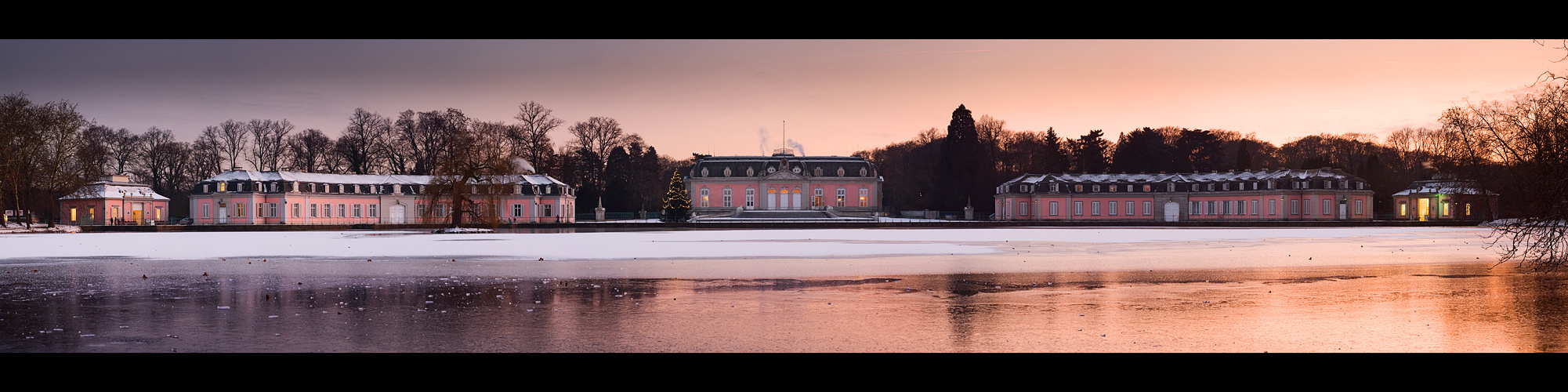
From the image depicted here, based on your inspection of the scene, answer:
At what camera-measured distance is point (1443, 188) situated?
185ft

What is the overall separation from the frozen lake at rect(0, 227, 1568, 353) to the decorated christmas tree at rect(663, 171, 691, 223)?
39.8 meters

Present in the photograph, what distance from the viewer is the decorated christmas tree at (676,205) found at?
2378 inches

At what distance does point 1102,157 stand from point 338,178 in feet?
201

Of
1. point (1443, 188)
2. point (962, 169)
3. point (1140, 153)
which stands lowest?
point (1443, 188)

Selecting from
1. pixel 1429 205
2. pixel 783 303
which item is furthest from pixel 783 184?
pixel 783 303

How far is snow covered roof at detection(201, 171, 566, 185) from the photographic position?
66.2 m

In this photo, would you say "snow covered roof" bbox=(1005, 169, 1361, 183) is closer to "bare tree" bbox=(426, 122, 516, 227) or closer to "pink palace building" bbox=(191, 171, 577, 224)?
"pink palace building" bbox=(191, 171, 577, 224)

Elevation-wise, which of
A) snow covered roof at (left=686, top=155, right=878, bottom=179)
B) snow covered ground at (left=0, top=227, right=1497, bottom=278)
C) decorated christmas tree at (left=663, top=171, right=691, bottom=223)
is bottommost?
snow covered ground at (left=0, top=227, right=1497, bottom=278)

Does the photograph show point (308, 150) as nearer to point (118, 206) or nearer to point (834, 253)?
→ point (118, 206)

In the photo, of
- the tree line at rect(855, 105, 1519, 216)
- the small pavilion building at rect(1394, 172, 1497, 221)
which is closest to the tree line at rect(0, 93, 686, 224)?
the tree line at rect(855, 105, 1519, 216)

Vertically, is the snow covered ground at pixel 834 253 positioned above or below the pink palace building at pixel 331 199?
below

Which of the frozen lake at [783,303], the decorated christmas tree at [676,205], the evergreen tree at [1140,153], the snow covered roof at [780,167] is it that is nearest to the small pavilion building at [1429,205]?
the evergreen tree at [1140,153]

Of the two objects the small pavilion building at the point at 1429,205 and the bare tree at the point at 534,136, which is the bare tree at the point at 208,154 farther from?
the small pavilion building at the point at 1429,205

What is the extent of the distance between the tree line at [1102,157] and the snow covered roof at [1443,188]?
2.60m
